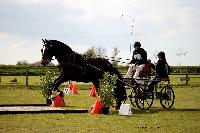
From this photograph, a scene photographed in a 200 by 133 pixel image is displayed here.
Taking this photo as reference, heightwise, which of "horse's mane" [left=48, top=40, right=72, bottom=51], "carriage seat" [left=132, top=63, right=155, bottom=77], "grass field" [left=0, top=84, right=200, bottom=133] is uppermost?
"horse's mane" [left=48, top=40, right=72, bottom=51]

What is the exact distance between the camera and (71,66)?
1673 cm

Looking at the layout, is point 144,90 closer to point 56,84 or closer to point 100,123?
point 56,84

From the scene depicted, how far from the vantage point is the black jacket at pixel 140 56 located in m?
17.3

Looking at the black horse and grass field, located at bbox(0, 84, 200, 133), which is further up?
the black horse

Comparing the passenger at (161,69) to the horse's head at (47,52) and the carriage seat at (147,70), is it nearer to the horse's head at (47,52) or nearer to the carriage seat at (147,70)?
the carriage seat at (147,70)

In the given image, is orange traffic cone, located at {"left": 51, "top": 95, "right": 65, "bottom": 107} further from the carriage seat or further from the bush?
the carriage seat

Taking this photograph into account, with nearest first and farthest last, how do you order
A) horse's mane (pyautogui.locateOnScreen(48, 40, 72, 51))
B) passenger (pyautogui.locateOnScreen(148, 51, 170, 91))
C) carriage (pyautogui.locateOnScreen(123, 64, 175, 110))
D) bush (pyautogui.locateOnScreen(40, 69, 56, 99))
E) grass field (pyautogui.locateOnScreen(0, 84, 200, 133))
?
grass field (pyautogui.locateOnScreen(0, 84, 200, 133))
carriage (pyautogui.locateOnScreen(123, 64, 175, 110))
horse's mane (pyautogui.locateOnScreen(48, 40, 72, 51))
passenger (pyautogui.locateOnScreen(148, 51, 170, 91))
bush (pyautogui.locateOnScreen(40, 69, 56, 99))

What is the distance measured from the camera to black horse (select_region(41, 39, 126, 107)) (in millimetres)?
16688

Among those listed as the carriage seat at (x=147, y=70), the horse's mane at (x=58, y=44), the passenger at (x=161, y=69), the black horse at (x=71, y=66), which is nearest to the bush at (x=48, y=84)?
the black horse at (x=71, y=66)

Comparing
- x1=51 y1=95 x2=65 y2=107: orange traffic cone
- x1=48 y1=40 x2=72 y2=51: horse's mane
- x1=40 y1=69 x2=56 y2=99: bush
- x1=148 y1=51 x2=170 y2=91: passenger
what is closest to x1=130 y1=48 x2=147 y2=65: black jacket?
x1=148 y1=51 x2=170 y2=91: passenger

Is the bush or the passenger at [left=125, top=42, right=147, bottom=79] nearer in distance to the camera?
the passenger at [left=125, top=42, right=147, bottom=79]

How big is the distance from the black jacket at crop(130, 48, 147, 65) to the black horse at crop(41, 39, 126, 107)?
1.06 m

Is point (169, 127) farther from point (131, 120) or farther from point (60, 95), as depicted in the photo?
point (60, 95)

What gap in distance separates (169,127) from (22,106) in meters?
7.05
